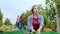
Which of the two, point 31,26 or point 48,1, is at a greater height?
point 48,1

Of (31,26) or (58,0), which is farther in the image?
(58,0)

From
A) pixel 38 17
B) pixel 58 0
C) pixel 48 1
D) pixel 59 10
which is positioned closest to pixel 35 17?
pixel 38 17

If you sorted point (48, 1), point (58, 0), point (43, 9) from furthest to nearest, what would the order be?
point (43, 9) < point (48, 1) < point (58, 0)

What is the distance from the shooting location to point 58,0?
16250mm

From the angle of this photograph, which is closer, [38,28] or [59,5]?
[38,28]

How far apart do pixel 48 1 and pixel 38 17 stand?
1638 centimetres

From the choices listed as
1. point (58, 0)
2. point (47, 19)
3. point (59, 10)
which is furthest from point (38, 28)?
point (47, 19)

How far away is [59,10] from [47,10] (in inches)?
407

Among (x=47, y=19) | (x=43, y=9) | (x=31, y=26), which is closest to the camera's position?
(x=31, y=26)

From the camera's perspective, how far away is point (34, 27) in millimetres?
5406

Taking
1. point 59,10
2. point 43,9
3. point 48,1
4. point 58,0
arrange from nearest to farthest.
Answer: point 59,10 < point 58,0 < point 48,1 < point 43,9

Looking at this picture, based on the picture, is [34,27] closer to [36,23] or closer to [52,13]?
[36,23]

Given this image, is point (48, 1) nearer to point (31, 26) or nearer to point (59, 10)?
point (59, 10)

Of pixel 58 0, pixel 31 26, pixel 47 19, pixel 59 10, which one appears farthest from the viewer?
pixel 47 19
